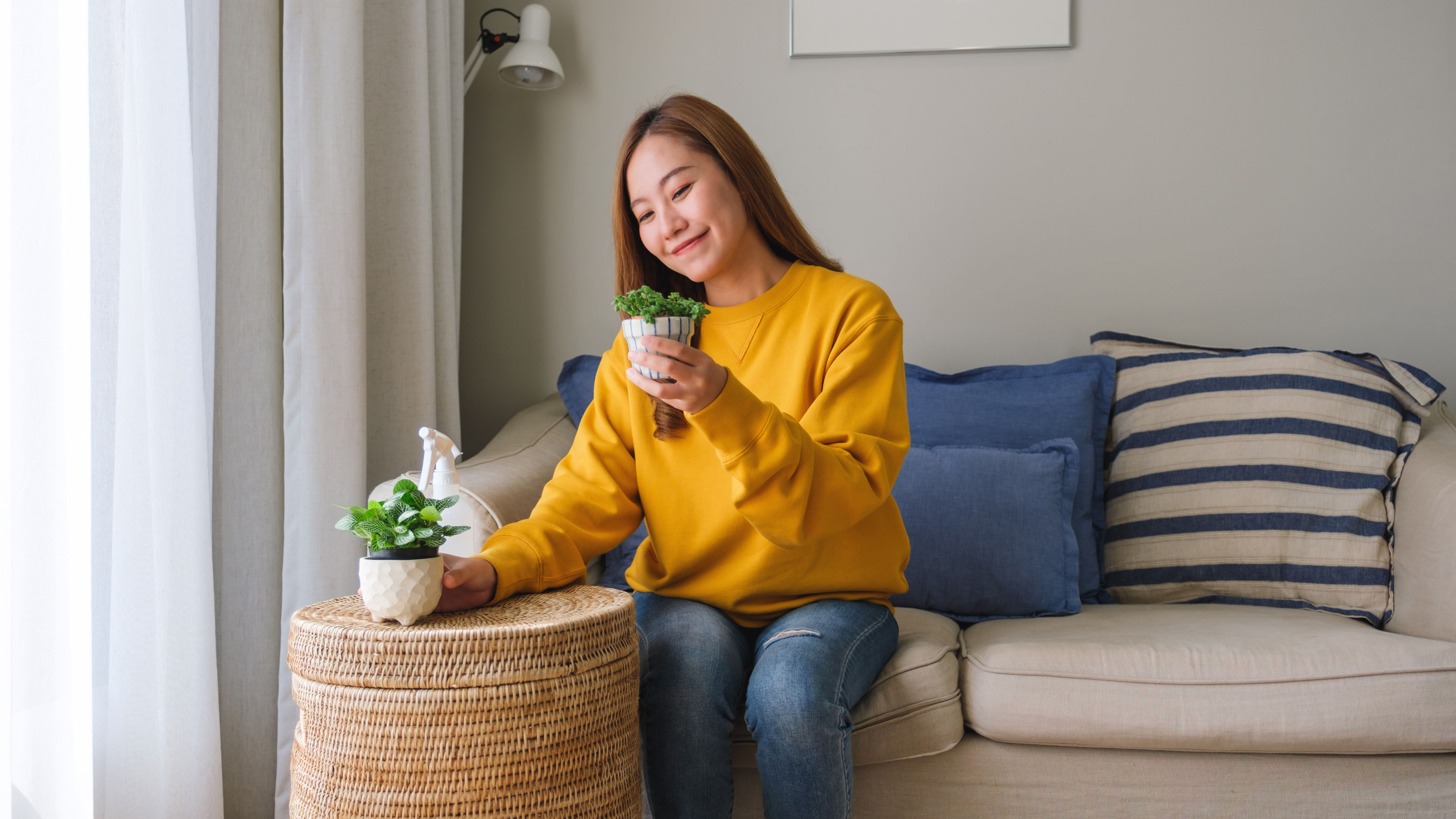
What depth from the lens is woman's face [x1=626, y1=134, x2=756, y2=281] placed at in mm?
1249

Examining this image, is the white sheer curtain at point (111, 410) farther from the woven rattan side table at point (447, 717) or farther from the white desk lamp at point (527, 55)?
the white desk lamp at point (527, 55)

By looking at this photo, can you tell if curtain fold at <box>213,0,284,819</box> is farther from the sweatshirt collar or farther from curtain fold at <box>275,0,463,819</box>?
the sweatshirt collar

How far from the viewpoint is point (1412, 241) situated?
2.02 metres

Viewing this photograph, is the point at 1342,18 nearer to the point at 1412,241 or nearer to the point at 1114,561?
the point at 1412,241

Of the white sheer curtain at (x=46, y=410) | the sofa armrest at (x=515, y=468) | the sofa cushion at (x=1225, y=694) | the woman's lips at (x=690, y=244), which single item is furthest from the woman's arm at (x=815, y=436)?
the white sheer curtain at (x=46, y=410)

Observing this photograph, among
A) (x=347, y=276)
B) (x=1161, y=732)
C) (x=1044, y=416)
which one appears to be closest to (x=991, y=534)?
(x=1044, y=416)

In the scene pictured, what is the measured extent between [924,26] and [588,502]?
4.75 ft

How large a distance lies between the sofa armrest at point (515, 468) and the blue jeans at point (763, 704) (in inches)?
13.4

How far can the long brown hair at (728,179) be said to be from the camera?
127 centimetres

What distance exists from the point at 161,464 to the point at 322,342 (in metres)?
0.34

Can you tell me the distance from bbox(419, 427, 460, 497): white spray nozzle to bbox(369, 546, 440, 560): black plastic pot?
0.34 m

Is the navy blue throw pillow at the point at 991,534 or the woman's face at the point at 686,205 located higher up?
the woman's face at the point at 686,205

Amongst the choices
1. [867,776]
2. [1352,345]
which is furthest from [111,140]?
[1352,345]

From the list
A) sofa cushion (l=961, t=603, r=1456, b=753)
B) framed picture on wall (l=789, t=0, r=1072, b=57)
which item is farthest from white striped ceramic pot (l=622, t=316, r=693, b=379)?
framed picture on wall (l=789, t=0, r=1072, b=57)
